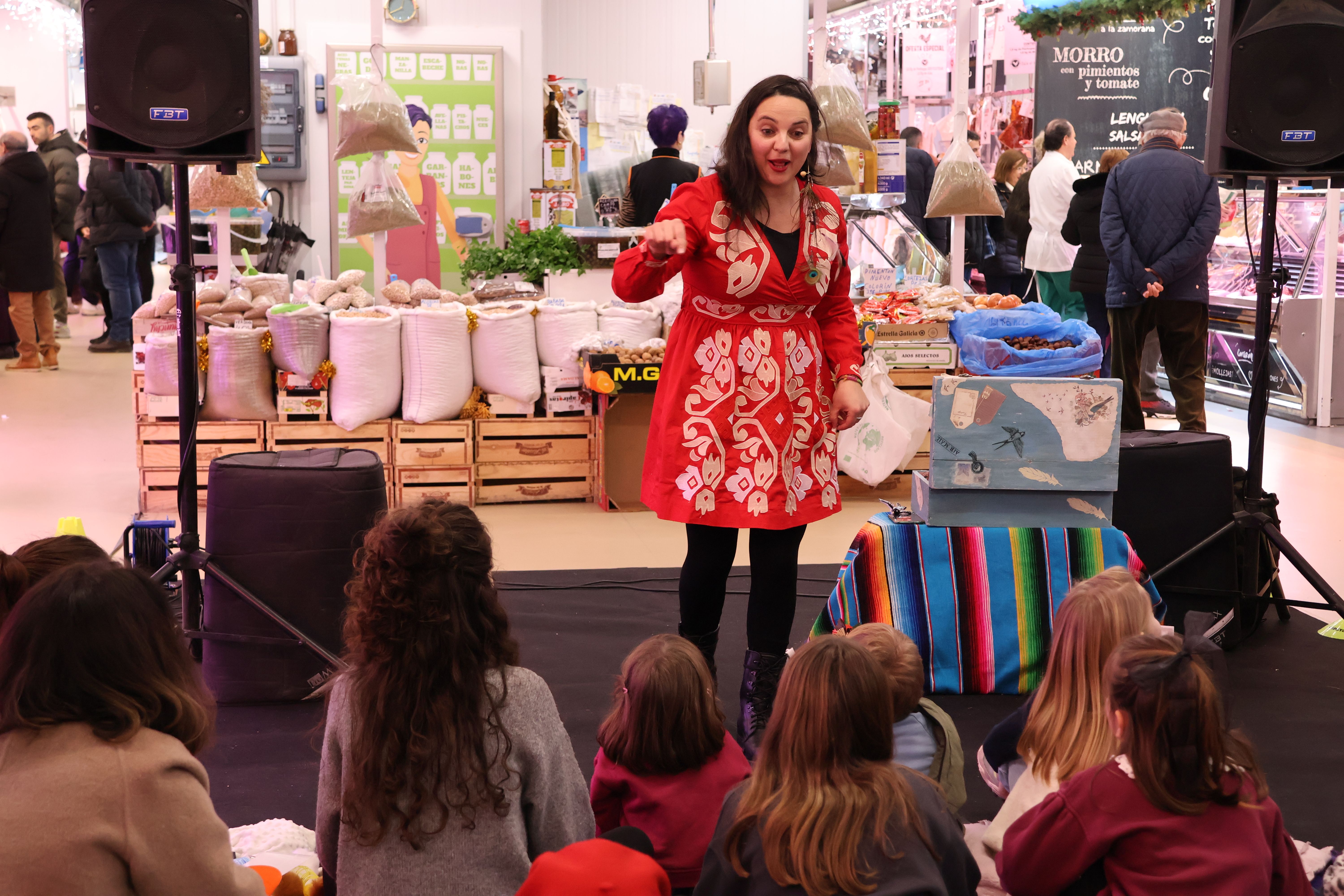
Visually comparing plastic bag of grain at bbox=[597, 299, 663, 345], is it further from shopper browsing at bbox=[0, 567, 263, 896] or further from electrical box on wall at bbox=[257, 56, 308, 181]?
electrical box on wall at bbox=[257, 56, 308, 181]

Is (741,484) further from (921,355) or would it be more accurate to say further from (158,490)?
(158,490)

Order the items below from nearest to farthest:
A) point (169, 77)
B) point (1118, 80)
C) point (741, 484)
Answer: point (741, 484) → point (169, 77) → point (1118, 80)

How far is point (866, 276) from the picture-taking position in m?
6.01

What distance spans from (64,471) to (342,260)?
3.51 metres

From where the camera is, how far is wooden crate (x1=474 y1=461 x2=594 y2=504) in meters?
5.38

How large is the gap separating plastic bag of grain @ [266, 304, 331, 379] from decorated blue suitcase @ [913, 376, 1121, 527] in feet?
8.91

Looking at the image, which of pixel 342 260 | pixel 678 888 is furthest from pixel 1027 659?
pixel 342 260

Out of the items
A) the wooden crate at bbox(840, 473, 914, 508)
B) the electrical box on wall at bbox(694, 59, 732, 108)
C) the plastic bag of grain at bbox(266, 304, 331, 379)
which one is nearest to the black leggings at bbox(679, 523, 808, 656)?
the plastic bag of grain at bbox(266, 304, 331, 379)

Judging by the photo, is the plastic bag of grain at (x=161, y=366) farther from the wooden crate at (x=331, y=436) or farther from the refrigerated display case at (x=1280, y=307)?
the refrigerated display case at (x=1280, y=307)

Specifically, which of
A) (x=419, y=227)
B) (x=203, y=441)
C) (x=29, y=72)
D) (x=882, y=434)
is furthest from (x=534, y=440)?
(x=29, y=72)

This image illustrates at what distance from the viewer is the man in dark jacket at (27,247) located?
884cm

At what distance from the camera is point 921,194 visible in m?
8.88

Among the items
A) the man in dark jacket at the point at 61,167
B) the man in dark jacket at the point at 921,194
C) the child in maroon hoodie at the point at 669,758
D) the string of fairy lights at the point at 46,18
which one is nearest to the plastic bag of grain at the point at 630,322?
the child in maroon hoodie at the point at 669,758

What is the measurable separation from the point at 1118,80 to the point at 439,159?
493 centimetres
